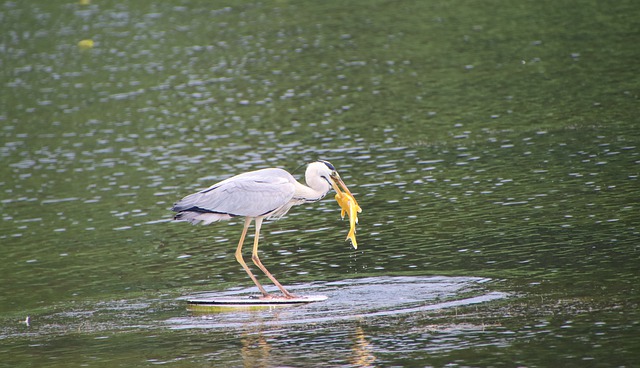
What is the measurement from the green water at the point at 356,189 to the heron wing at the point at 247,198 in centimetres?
140

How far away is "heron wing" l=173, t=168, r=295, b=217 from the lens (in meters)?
15.8

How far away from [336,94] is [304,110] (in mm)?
2267

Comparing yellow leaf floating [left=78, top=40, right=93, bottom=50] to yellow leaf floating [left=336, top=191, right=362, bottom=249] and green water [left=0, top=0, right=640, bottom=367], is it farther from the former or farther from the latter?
yellow leaf floating [left=336, top=191, right=362, bottom=249]

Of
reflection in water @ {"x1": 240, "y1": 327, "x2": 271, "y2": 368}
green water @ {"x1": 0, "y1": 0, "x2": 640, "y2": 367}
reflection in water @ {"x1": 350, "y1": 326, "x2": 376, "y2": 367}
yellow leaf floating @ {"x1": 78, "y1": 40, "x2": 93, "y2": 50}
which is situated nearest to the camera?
reflection in water @ {"x1": 350, "y1": 326, "x2": 376, "y2": 367}

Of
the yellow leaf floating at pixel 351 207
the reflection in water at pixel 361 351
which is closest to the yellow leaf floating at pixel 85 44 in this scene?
the yellow leaf floating at pixel 351 207

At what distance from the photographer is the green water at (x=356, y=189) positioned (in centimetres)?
1378

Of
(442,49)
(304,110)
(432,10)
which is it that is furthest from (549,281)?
(432,10)

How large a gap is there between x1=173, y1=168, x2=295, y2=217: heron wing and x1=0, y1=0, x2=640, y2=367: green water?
1.40 m

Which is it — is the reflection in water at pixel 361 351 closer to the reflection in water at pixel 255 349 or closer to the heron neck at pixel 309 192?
the reflection in water at pixel 255 349

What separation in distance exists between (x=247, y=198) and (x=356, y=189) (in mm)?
7747

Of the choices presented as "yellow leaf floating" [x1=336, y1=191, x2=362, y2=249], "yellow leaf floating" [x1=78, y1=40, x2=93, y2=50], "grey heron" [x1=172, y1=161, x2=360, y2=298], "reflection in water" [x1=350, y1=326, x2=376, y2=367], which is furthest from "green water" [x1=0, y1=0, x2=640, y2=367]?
"yellow leaf floating" [x1=78, y1=40, x2=93, y2=50]

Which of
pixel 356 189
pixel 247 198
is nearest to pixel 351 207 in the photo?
pixel 247 198

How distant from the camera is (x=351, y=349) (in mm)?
12938

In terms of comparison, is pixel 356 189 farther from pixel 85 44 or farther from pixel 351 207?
pixel 85 44
